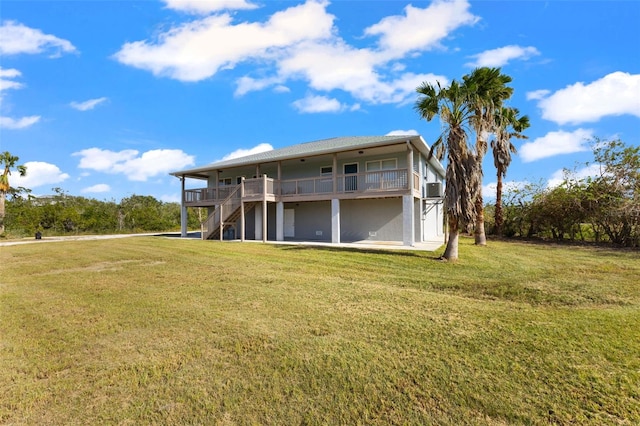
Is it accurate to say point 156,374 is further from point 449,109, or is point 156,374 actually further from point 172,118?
point 172,118

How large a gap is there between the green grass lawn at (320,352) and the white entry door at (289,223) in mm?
12545

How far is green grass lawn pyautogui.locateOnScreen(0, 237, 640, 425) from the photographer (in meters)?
2.55

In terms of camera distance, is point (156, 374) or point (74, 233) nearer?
point (156, 374)

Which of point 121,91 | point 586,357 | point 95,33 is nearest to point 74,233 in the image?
point 121,91

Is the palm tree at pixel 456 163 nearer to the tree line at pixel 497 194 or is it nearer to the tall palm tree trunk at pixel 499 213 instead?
the tree line at pixel 497 194

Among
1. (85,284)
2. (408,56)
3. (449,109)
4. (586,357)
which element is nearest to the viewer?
(586,357)

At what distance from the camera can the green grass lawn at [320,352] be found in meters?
2.55

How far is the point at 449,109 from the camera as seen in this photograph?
10.7 metres

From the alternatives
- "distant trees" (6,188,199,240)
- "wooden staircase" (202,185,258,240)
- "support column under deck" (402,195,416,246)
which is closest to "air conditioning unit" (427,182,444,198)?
"support column under deck" (402,195,416,246)

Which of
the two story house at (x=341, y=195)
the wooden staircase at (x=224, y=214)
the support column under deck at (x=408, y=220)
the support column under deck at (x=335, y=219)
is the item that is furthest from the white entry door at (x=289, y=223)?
the support column under deck at (x=408, y=220)

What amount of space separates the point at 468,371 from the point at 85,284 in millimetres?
8115

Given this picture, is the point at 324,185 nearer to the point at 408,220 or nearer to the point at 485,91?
the point at 408,220

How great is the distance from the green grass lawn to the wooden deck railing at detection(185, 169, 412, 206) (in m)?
8.29

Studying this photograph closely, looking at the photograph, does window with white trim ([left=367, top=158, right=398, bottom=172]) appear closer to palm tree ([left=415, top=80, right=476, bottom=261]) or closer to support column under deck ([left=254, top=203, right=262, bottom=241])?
palm tree ([left=415, top=80, right=476, bottom=261])
